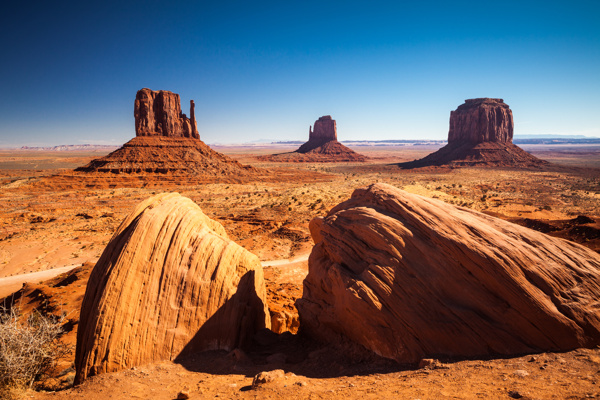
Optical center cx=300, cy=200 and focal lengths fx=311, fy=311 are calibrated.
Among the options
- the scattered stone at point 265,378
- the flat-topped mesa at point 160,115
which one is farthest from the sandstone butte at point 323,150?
the scattered stone at point 265,378

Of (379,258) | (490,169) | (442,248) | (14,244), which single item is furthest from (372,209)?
(490,169)

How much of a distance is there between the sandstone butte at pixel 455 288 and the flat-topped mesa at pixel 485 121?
105m

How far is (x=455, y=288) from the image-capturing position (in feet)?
22.8

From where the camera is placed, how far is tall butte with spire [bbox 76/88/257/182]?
6191cm

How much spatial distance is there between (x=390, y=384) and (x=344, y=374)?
1291 mm

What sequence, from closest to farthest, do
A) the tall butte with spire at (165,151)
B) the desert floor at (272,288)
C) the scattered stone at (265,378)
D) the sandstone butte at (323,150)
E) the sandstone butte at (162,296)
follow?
the desert floor at (272,288)
the scattered stone at (265,378)
the sandstone butte at (162,296)
the tall butte with spire at (165,151)
the sandstone butte at (323,150)

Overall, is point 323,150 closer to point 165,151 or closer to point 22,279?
point 165,151

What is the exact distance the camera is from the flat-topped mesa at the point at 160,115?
71.1 m

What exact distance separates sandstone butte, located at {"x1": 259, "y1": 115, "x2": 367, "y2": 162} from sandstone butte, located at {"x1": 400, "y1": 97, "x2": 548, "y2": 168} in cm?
3604

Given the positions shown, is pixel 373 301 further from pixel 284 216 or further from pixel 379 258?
pixel 284 216

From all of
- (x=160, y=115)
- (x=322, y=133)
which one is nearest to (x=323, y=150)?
(x=322, y=133)

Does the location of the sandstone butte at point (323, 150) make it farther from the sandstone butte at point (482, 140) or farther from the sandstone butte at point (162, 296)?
the sandstone butte at point (162, 296)

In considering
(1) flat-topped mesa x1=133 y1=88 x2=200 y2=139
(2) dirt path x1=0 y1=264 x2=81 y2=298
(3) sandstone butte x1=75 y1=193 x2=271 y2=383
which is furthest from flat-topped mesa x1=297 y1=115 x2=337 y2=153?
(3) sandstone butte x1=75 y1=193 x2=271 y2=383

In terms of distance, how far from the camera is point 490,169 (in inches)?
3189
